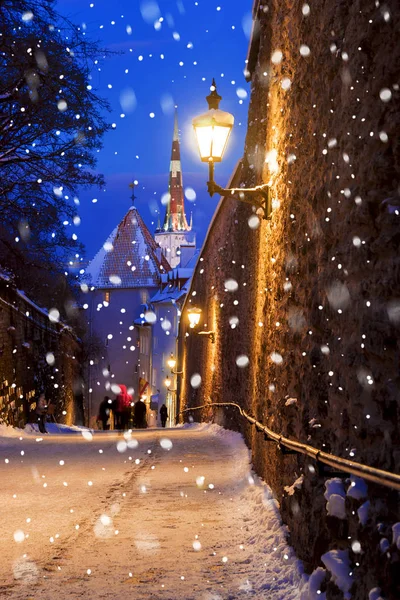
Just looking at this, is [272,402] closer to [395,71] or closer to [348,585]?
[348,585]

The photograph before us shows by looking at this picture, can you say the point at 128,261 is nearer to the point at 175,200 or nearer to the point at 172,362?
the point at 172,362

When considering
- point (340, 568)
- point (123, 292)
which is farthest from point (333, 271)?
point (123, 292)

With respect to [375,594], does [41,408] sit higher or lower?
higher

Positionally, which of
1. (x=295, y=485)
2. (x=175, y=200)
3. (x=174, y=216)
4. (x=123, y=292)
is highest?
(x=175, y=200)

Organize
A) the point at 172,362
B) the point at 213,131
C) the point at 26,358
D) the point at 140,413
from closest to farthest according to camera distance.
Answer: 1. the point at 213,131
2. the point at 26,358
3. the point at 140,413
4. the point at 172,362

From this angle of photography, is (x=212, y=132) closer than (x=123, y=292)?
Yes

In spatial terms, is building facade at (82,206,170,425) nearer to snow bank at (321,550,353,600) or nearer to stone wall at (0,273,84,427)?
stone wall at (0,273,84,427)

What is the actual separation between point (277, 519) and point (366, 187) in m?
3.17

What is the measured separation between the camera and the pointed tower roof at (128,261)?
6303cm

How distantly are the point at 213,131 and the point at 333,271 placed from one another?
496cm

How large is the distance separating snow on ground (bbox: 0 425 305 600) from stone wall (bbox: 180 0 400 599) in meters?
0.35

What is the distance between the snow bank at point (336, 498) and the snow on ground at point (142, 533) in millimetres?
797

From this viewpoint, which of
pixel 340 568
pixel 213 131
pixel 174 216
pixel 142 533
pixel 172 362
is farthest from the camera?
pixel 174 216

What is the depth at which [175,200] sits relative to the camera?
10462 centimetres
